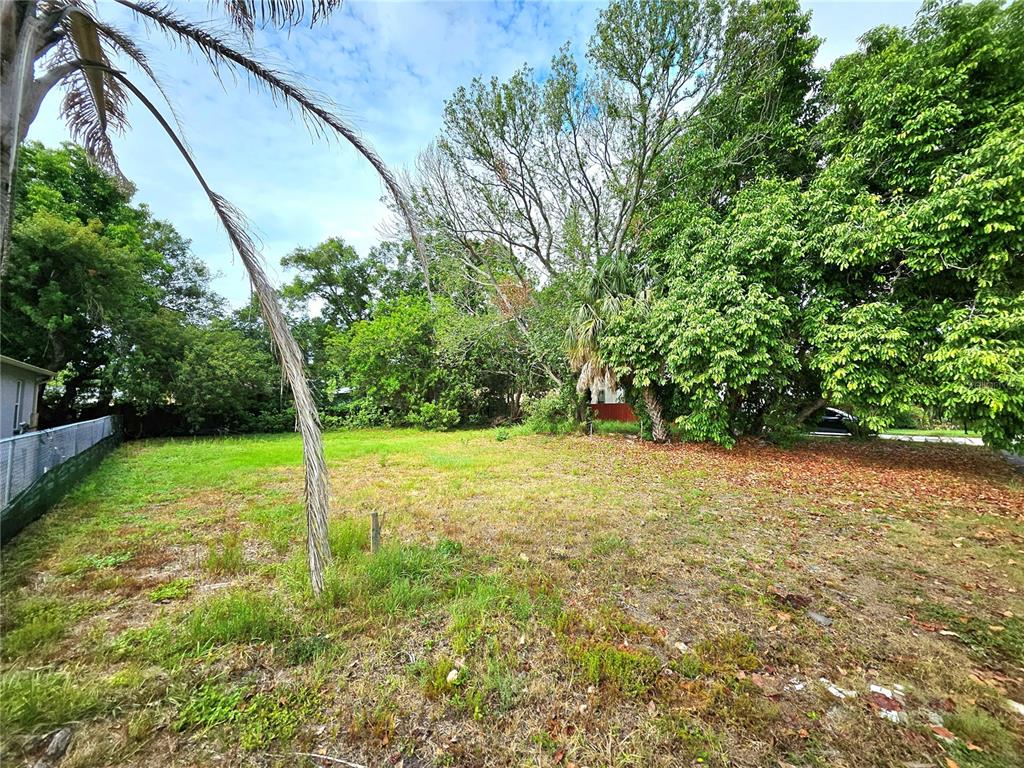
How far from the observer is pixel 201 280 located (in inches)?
582

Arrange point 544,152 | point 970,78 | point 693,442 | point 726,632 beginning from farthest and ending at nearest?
1. point 544,152
2. point 693,442
3. point 970,78
4. point 726,632

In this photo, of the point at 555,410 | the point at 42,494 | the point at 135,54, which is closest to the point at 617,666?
the point at 135,54

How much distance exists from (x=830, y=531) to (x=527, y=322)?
961 cm

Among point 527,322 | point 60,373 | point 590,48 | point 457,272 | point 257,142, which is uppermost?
point 590,48

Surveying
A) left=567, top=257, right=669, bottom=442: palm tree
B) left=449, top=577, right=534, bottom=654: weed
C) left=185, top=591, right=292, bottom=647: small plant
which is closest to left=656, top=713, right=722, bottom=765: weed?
left=449, top=577, right=534, bottom=654: weed

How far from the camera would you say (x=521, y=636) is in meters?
2.25

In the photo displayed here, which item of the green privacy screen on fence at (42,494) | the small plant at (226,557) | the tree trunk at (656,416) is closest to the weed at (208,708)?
the small plant at (226,557)

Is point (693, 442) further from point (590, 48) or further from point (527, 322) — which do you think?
point (590, 48)

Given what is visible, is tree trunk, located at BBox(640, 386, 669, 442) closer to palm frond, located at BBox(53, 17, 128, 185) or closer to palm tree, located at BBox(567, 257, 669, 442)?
palm tree, located at BBox(567, 257, 669, 442)

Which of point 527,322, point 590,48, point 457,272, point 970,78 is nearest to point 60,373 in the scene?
point 457,272

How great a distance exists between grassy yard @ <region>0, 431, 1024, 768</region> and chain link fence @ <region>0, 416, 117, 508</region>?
0.56 m

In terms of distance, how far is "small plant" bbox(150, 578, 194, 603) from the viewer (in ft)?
8.35

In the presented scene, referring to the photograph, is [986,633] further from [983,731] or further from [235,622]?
[235,622]

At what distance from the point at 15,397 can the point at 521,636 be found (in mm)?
13461
